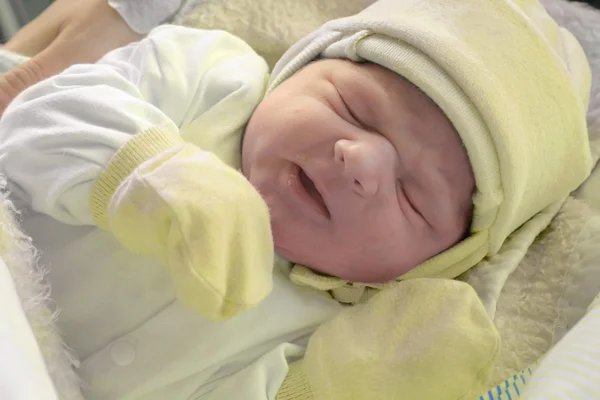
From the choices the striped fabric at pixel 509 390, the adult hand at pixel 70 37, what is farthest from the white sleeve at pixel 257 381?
the adult hand at pixel 70 37

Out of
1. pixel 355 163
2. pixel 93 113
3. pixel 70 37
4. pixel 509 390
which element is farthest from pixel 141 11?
pixel 509 390

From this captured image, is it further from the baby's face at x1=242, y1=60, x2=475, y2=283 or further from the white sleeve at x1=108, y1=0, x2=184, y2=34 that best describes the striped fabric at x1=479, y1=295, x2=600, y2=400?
the white sleeve at x1=108, y1=0, x2=184, y2=34

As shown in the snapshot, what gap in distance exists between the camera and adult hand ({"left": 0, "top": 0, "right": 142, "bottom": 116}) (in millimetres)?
1064

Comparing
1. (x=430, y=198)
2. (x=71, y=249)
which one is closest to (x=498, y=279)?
(x=430, y=198)

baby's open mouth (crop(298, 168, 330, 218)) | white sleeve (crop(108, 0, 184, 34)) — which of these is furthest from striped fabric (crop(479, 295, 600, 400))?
white sleeve (crop(108, 0, 184, 34))

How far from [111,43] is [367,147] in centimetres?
66

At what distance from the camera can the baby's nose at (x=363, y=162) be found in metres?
0.69

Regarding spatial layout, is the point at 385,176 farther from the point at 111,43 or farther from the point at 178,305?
the point at 111,43

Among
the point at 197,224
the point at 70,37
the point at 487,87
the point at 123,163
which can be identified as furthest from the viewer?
the point at 70,37

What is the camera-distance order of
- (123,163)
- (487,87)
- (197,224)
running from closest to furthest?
(197,224) < (123,163) < (487,87)

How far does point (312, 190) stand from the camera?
0.75 meters

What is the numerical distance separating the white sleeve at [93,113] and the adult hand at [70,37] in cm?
25

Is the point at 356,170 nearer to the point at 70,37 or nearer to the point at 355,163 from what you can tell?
the point at 355,163

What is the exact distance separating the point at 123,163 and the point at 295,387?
34 cm
